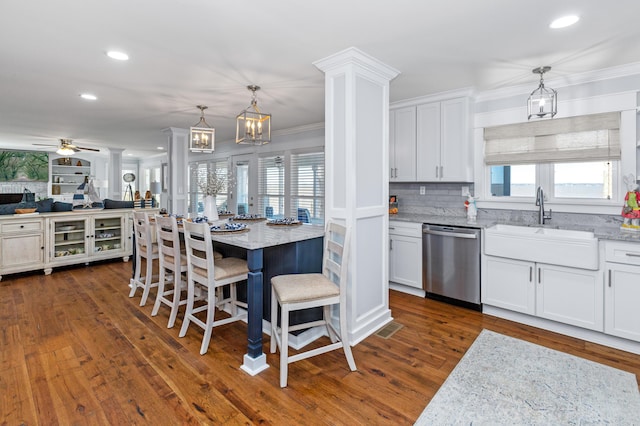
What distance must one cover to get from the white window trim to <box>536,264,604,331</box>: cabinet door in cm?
86

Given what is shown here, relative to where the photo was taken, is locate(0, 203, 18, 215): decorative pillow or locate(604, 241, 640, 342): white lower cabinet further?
locate(0, 203, 18, 215): decorative pillow

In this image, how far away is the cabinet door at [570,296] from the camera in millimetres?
2688

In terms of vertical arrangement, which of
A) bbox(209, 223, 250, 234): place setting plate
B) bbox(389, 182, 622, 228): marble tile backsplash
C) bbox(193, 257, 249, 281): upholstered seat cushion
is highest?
bbox(389, 182, 622, 228): marble tile backsplash

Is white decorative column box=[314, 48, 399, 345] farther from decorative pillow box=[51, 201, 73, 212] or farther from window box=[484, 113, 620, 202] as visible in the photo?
decorative pillow box=[51, 201, 73, 212]

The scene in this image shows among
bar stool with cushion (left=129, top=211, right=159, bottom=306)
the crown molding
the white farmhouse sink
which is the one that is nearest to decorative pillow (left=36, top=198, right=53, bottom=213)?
bar stool with cushion (left=129, top=211, right=159, bottom=306)

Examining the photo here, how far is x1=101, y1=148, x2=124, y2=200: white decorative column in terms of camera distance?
888 cm

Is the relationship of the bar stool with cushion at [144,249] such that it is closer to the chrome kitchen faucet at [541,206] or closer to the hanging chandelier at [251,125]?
the hanging chandelier at [251,125]

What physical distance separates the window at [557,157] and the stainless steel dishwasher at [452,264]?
2.90ft

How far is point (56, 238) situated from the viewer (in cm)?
508

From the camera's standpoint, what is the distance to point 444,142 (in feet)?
12.7

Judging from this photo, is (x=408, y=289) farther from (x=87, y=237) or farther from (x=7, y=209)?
(x=7, y=209)

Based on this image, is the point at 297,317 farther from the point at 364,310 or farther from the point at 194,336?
the point at 194,336

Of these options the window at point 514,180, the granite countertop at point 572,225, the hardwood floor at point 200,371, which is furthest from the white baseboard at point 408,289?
the window at point 514,180

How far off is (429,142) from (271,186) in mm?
3703
